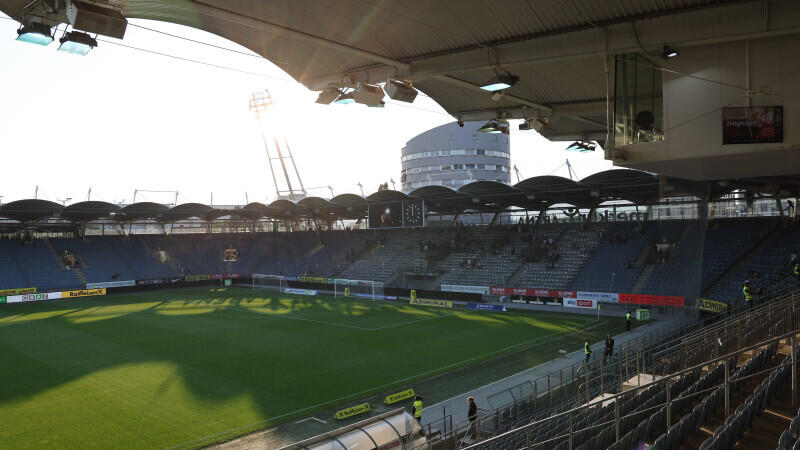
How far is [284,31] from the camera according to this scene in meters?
8.02

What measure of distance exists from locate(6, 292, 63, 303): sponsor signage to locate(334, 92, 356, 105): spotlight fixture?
47.5 m

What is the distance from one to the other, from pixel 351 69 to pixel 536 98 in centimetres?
451

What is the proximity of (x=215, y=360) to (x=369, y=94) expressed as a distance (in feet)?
60.5

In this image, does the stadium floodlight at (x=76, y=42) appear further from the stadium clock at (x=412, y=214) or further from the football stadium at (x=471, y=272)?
the stadium clock at (x=412, y=214)

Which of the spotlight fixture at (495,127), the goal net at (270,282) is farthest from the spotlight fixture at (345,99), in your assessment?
the goal net at (270,282)

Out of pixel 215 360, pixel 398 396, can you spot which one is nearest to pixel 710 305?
pixel 398 396

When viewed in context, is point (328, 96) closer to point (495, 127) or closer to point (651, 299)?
point (495, 127)

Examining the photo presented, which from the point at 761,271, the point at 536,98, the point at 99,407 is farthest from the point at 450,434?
the point at 761,271

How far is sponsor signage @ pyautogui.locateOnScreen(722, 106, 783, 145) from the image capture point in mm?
7797

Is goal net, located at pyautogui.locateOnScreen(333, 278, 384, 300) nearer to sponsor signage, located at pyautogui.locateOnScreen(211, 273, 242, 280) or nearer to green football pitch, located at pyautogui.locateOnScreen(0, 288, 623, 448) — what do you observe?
green football pitch, located at pyautogui.locateOnScreen(0, 288, 623, 448)

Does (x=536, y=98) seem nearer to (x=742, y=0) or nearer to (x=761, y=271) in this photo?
(x=742, y=0)

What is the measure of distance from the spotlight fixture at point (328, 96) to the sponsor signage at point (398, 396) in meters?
10.9

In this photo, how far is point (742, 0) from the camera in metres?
6.99

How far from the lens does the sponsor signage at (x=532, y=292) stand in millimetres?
36719
